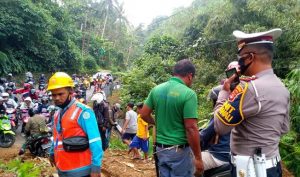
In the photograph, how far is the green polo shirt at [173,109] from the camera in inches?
129

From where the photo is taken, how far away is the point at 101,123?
8336 millimetres

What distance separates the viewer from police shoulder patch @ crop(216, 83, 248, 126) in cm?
215

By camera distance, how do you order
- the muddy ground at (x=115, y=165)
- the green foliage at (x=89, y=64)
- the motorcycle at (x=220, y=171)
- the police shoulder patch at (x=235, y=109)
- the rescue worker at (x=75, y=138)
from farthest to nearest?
the green foliage at (x=89, y=64) < the muddy ground at (x=115, y=165) < the motorcycle at (x=220, y=171) < the rescue worker at (x=75, y=138) < the police shoulder patch at (x=235, y=109)

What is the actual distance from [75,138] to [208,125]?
1258mm

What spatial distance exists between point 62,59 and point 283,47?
65.3 feet

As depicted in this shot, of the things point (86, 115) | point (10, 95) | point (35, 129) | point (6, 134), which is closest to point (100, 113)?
point (35, 129)

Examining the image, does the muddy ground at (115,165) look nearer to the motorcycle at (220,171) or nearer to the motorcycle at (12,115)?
the motorcycle at (12,115)

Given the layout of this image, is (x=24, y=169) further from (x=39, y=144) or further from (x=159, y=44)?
(x=159, y=44)

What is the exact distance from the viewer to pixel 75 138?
128 inches

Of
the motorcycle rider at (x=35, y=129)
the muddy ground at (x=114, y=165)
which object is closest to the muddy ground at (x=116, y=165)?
the muddy ground at (x=114, y=165)

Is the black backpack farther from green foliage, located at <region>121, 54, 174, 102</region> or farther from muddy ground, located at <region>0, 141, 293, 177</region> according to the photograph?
green foliage, located at <region>121, 54, 174, 102</region>

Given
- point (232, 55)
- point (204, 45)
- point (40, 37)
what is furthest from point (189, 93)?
point (40, 37)

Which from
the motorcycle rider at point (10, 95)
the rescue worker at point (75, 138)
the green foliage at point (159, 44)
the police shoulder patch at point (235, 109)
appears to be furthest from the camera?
the green foliage at point (159, 44)

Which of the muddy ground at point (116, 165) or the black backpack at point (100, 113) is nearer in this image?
the muddy ground at point (116, 165)
